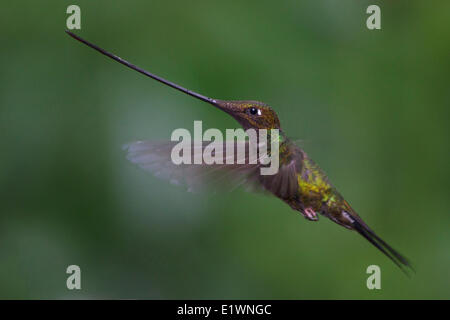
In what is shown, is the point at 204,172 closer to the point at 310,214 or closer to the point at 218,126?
the point at 310,214

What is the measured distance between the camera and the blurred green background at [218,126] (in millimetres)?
1319

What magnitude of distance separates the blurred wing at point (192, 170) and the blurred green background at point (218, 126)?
0.47 meters

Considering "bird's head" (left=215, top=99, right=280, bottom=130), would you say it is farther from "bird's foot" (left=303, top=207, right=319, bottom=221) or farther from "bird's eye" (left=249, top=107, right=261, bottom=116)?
"bird's foot" (left=303, top=207, right=319, bottom=221)

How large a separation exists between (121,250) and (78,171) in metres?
0.22

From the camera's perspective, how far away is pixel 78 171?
1298mm

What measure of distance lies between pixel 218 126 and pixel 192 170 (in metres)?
0.47

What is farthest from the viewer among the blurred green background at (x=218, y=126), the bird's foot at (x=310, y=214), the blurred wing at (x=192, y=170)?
the blurred green background at (x=218, y=126)

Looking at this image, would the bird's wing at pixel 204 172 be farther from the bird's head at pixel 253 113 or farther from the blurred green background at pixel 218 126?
the blurred green background at pixel 218 126

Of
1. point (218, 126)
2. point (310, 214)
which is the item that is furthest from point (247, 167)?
point (218, 126)

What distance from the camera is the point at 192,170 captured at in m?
0.85

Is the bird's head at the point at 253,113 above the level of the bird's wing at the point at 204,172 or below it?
above

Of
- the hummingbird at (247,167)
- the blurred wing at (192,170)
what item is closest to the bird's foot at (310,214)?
the hummingbird at (247,167)

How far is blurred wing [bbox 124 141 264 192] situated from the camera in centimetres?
82
